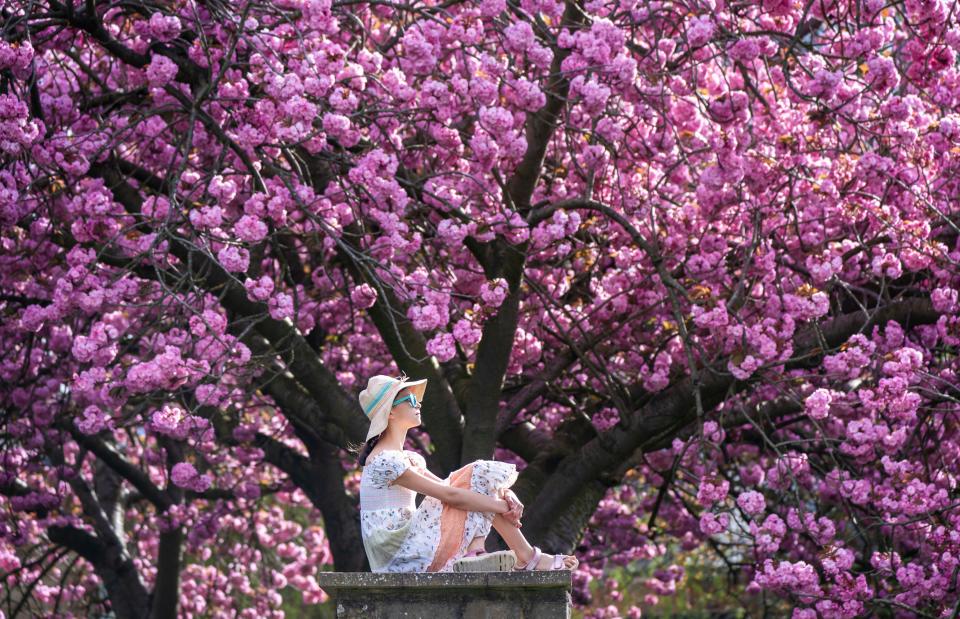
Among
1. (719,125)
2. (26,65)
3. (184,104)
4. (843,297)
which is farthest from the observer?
(843,297)

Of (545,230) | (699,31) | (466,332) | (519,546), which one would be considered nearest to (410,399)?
(519,546)

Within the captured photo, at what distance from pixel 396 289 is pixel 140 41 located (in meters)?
2.75

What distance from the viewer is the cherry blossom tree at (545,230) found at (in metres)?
8.18

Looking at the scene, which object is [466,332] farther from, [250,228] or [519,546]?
[519,546]

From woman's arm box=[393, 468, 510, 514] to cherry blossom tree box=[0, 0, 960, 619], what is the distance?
222 centimetres

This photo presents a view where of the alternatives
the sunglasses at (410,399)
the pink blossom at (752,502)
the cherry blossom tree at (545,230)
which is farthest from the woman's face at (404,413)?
the pink blossom at (752,502)

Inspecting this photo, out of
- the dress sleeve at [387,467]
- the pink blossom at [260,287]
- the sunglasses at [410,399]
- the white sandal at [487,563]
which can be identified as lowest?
the white sandal at [487,563]

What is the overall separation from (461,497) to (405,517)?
0.31 meters

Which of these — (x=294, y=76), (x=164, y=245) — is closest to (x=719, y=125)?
(x=294, y=76)

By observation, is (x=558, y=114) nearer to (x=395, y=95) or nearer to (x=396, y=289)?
(x=395, y=95)

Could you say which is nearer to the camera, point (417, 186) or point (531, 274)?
point (417, 186)

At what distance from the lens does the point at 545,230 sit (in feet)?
28.0

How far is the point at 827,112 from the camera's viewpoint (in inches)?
337

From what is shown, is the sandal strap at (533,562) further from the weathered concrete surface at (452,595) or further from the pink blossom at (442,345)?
the pink blossom at (442,345)
